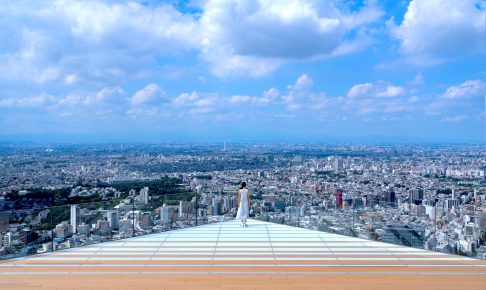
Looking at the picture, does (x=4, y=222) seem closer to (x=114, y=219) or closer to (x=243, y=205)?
(x=114, y=219)

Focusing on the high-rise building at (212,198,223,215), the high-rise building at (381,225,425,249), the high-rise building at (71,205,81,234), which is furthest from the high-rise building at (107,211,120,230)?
the high-rise building at (381,225,425,249)

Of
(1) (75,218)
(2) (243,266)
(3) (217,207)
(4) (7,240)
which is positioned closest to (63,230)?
(1) (75,218)

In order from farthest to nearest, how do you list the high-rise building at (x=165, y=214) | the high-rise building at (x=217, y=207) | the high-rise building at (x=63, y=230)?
the high-rise building at (x=217, y=207)
the high-rise building at (x=165, y=214)
the high-rise building at (x=63, y=230)

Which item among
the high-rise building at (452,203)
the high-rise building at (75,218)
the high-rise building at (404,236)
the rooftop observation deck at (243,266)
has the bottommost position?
the rooftop observation deck at (243,266)

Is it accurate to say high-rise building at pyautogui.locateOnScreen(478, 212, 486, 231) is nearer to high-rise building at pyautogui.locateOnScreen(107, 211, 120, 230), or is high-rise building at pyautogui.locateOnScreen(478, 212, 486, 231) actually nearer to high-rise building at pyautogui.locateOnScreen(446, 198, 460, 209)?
high-rise building at pyautogui.locateOnScreen(446, 198, 460, 209)

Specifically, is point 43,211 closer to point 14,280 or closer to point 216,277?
point 14,280

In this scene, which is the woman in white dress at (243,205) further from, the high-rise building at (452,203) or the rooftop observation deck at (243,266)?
the high-rise building at (452,203)

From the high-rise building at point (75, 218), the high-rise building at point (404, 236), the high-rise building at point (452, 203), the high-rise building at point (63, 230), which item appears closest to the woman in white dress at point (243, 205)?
the high-rise building at point (404, 236)
